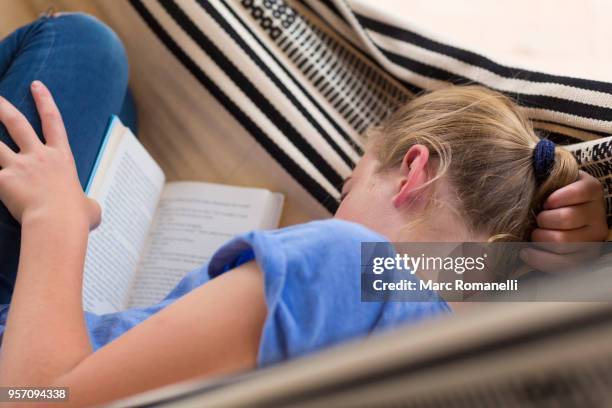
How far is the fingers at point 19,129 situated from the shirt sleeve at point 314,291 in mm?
339

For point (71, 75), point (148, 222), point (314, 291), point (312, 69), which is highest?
point (312, 69)

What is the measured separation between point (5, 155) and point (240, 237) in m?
0.36

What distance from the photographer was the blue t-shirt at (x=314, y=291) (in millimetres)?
523

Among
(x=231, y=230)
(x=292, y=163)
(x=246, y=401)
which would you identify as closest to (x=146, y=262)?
(x=231, y=230)

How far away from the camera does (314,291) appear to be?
55 cm

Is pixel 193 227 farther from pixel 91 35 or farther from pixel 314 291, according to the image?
pixel 314 291

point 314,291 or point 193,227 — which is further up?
point 193,227

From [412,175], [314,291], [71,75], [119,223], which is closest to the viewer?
[314,291]

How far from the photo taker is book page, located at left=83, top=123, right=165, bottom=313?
92 cm

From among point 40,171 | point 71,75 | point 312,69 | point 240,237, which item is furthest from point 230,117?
point 240,237

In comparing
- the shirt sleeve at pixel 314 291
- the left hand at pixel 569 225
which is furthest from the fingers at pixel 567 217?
the shirt sleeve at pixel 314 291

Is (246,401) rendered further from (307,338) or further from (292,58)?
(292,58)

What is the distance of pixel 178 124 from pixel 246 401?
846mm

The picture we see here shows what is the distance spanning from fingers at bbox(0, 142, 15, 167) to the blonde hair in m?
0.45
